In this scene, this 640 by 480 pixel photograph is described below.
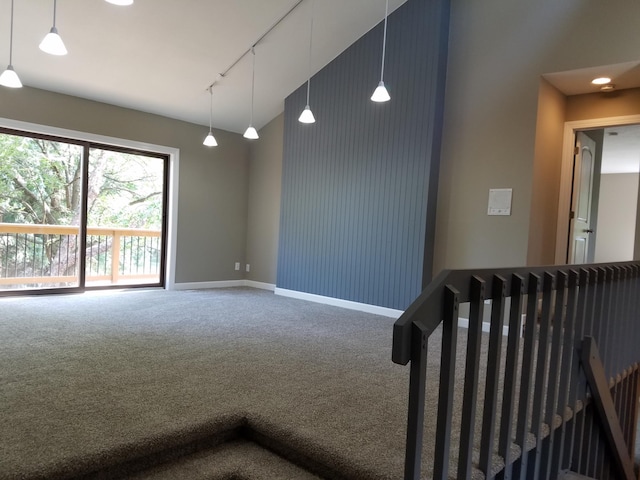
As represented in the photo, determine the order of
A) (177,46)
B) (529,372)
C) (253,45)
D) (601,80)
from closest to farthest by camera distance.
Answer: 1. (529,372)
2. (601,80)
3. (177,46)
4. (253,45)

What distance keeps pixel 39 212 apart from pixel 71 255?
0.64m

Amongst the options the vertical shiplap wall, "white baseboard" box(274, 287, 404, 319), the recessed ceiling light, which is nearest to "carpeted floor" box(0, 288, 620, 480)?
"white baseboard" box(274, 287, 404, 319)

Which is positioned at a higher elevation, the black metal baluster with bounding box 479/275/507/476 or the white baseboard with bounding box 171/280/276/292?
the black metal baluster with bounding box 479/275/507/476

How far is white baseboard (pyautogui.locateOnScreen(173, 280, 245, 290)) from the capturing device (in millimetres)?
5949

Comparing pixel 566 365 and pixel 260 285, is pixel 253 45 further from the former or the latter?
pixel 566 365

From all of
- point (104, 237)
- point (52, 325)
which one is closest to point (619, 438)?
point (52, 325)

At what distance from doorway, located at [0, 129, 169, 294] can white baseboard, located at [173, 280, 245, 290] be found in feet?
0.98

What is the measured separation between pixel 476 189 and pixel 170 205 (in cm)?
398

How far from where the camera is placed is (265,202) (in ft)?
21.0

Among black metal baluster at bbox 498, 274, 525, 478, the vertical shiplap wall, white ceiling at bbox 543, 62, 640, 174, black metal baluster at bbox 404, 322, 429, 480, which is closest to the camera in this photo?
black metal baluster at bbox 404, 322, 429, 480

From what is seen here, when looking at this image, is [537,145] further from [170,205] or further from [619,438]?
[170,205]

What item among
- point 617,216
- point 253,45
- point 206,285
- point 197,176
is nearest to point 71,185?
point 197,176

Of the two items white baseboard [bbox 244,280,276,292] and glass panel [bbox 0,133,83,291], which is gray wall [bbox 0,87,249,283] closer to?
white baseboard [bbox 244,280,276,292]

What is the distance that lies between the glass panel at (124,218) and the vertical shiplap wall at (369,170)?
1.86 metres
